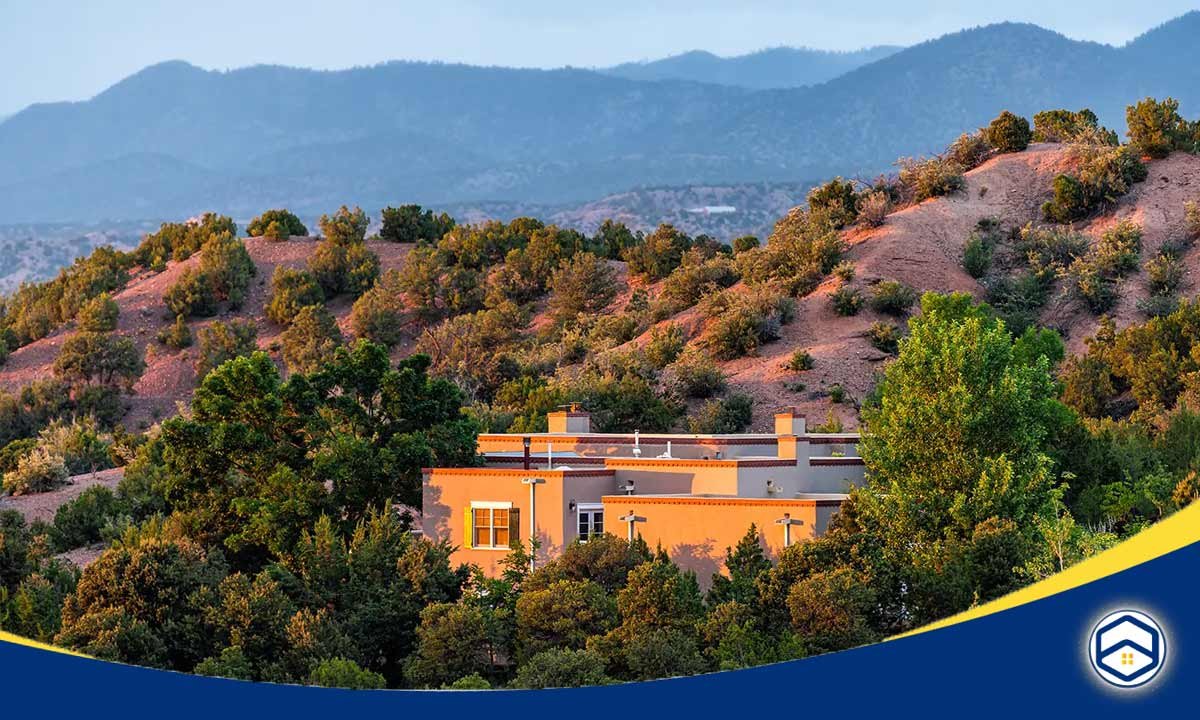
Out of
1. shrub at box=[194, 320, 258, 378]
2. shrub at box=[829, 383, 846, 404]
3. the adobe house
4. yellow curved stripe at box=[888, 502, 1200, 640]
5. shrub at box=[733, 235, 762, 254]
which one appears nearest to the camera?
yellow curved stripe at box=[888, 502, 1200, 640]

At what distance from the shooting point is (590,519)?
34719mm

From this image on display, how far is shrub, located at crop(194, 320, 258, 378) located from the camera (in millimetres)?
73312

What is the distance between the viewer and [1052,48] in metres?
103

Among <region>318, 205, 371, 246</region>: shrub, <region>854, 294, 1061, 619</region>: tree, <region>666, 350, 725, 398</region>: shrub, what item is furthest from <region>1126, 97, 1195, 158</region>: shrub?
<region>854, 294, 1061, 619</region>: tree

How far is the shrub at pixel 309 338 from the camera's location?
7119 cm

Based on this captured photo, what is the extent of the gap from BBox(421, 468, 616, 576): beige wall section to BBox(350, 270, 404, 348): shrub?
38.0 meters

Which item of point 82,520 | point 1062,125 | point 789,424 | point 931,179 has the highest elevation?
point 1062,125

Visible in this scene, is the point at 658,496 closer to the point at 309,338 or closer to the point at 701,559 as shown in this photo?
the point at 701,559

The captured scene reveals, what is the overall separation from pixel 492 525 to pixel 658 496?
307 cm

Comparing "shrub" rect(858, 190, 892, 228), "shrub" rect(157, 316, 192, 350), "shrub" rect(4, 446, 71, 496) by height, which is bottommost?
"shrub" rect(4, 446, 71, 496)

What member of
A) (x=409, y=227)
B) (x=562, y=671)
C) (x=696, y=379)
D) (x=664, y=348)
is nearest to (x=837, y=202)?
(x=664, y=348)

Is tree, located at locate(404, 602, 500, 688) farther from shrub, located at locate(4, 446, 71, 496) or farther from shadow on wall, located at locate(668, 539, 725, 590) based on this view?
shrub, located at locate(4, 446, 71, 496)

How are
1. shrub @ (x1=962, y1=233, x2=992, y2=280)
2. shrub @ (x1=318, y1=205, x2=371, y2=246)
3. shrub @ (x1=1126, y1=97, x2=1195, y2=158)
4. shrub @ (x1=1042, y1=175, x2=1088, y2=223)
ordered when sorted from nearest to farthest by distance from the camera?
shrub @ (x1=962, y1=233, x2=992, y2=280)
shrub @ (x1=1042, y1=175, x2=1088, y2=223)
shrub @ (x1=1126, y1=97, x2=1195, y2=158)
shrub @ (x1=318, y1=205, x2=371, y2=246)

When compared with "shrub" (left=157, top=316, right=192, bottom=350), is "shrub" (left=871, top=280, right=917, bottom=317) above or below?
above
